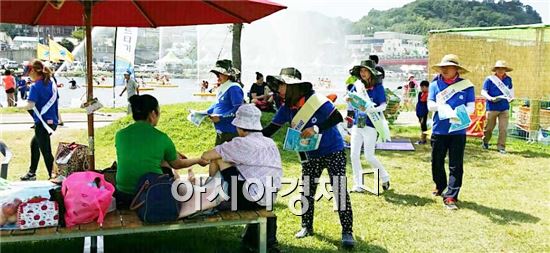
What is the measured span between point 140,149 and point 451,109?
3671 millimetres

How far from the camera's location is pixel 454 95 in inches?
234

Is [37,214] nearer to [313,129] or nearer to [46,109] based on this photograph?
[313,129]

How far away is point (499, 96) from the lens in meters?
9.88

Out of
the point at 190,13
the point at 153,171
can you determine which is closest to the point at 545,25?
the point at 190,13

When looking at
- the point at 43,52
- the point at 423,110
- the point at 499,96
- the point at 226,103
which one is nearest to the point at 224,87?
the point at 226,103

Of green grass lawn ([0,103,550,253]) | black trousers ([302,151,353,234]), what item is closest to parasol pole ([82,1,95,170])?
green grass lawn ([0,103,550,253])

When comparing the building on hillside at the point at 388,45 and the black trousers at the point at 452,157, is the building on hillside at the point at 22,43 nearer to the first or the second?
the building on hillside at the point at 388,45

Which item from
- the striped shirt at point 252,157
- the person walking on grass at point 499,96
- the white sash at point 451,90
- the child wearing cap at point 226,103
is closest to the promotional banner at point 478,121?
the person walking on grass at point 499,96

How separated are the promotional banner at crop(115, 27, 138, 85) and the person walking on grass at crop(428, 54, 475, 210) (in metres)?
10.3

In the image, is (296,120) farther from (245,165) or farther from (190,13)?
(190,13)

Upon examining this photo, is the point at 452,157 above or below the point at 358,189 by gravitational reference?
above

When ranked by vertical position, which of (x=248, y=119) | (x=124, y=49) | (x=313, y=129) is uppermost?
(x=124, y=49)

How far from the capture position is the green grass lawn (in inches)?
186

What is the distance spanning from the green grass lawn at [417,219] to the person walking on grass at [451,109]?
1.40 feet
